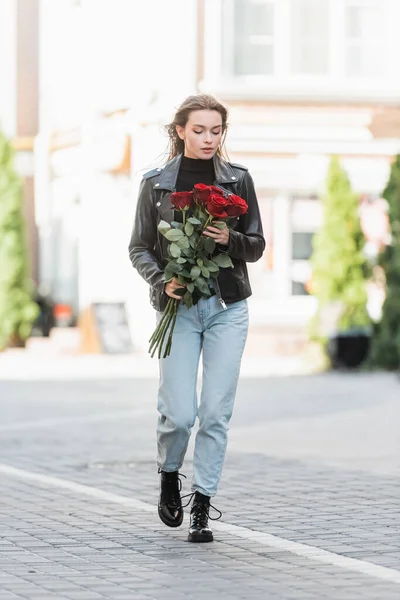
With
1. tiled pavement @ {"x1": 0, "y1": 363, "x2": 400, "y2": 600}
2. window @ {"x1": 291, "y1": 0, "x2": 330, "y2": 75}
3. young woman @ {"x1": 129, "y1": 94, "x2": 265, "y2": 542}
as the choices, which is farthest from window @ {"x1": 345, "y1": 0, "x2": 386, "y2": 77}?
young woman @ {"x1": 129, "y1": 94, "x2": 265, "y2": 542}

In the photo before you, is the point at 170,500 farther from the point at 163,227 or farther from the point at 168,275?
the point at 163,227

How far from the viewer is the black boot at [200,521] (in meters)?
7.07

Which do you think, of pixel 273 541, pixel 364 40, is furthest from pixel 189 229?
pixel 364 40

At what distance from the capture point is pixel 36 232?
35.3 m

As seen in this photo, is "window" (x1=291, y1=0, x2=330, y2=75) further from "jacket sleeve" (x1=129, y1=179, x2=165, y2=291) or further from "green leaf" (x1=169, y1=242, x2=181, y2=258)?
"green leaf" (x1=169, y1=242, x2=181, y2=258)

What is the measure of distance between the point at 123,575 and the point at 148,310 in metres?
17.6

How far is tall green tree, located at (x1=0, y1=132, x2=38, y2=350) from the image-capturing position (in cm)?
2561

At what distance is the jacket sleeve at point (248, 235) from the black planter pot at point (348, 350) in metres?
12.8

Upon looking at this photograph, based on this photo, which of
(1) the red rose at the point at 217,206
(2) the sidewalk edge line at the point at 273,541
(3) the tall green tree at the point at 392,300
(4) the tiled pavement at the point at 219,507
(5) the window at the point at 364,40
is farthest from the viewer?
(5) the window at the point at 364,40

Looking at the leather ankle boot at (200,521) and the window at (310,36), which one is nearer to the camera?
the leather ankle boot at (200,521)

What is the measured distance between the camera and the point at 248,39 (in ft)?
77.5

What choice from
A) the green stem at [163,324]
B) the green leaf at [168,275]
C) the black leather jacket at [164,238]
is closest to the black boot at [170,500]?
the green stem at [163,324]

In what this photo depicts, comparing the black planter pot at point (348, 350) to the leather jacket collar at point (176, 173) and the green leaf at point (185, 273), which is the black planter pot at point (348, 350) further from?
the green leaf at point (185, 273)

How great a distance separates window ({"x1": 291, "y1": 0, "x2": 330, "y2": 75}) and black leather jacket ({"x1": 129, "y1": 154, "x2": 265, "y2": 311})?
16.7 metres
